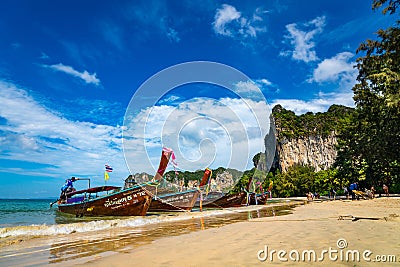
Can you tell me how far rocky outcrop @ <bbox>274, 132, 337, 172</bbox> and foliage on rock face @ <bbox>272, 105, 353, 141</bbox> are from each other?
1520mm

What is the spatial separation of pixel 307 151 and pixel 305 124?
436 inches

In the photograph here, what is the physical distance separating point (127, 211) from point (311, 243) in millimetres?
14291

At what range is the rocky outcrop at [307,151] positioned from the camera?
307ft

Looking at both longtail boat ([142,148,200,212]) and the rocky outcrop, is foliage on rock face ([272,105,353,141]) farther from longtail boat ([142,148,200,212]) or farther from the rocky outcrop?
longtail boat ([142,148,200,212])

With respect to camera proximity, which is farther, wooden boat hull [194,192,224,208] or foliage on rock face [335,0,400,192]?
wooden boat hull [194,192,224,208]

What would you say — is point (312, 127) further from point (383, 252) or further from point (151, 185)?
point (383, 252)

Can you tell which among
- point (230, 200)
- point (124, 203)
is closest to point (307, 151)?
point (230, 200)

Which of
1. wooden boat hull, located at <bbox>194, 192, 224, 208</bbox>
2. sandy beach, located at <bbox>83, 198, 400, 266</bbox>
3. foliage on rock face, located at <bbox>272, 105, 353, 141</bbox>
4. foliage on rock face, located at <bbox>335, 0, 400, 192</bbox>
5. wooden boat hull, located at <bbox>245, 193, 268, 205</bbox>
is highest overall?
foliage on rock face, located at <bbox>272, 105, 353, 141</bbox>

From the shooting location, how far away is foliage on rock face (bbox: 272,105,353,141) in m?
95.9

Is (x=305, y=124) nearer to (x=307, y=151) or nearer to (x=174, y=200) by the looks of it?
(x=307, y=151)

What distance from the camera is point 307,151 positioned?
3765 inches

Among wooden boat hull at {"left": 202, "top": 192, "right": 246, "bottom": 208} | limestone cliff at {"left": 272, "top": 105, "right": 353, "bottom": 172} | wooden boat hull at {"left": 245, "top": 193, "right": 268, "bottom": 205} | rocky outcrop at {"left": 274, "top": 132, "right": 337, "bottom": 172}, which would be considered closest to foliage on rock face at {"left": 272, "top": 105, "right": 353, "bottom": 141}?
limestone cliff at {"left": 272, "top": 105, "right": 353, "bottom": 172}

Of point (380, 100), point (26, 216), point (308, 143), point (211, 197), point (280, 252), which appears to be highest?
point (308, 143)

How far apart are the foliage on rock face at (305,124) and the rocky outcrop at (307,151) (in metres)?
1.52
